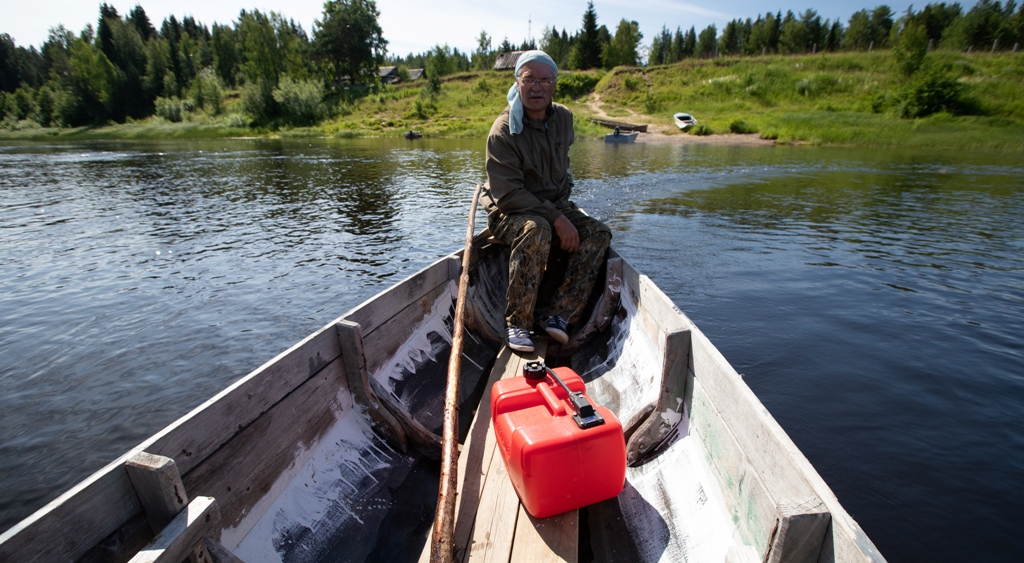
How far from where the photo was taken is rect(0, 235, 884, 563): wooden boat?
63.4 inches

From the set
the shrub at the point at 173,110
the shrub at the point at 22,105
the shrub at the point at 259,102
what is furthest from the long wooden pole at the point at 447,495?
the shrub at the point at 22,105

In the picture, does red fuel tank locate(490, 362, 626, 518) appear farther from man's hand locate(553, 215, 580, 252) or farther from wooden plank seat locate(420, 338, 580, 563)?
man's hand locate(553, 215, 580, 252)

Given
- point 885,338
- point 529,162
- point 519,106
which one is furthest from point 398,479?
point 885,338

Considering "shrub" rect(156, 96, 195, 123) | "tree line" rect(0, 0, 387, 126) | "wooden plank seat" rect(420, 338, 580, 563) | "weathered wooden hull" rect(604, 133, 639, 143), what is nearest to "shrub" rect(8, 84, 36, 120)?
"tree line" rect(0, 0, 387, 126)

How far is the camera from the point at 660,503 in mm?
2586

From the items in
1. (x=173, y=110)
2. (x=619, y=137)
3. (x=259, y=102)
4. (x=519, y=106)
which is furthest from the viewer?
(x=173, y=110)

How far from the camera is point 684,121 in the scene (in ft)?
139

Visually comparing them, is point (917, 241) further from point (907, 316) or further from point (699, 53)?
point (699, 53)

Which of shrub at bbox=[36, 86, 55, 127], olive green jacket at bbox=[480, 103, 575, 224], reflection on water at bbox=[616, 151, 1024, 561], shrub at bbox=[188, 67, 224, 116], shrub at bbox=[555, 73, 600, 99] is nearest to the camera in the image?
reflection on water at bbox=[616, 151, 1024, 561]

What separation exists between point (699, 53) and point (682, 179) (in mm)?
87913

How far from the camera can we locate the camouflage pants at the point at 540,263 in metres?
4.36

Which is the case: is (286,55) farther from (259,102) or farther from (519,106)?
(519,106)

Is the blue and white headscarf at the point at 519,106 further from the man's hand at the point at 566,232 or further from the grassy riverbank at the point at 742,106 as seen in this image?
the grassy riverbank at the point at 742,106

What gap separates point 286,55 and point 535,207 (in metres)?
78.8
